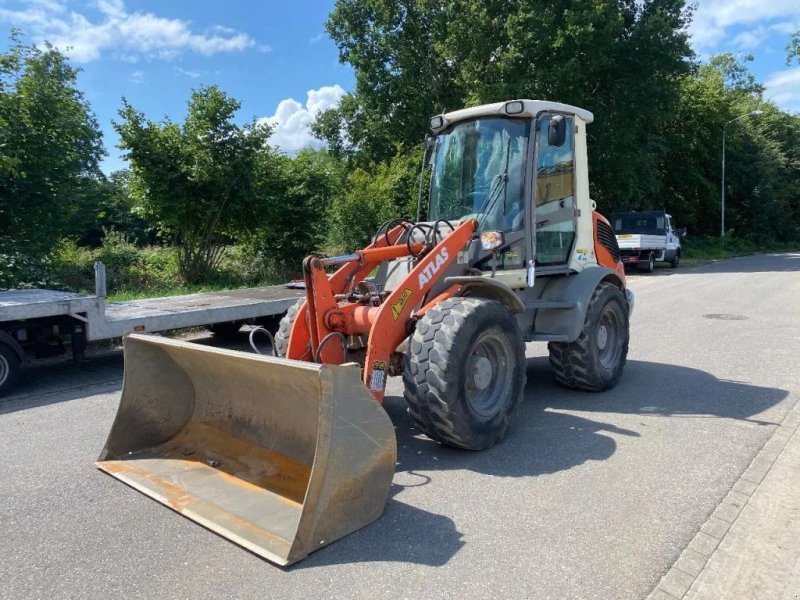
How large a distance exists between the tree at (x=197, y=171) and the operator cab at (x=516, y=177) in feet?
31.2

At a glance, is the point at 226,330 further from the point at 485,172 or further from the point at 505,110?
the point at 505,110

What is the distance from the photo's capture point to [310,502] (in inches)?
127

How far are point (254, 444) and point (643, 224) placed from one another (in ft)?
76.7

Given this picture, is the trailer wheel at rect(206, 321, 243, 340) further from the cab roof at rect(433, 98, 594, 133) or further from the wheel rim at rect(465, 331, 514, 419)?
the wheel rim at rect(465, 331, 514, 419)

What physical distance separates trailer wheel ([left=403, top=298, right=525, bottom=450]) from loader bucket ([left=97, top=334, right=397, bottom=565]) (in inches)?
30.5

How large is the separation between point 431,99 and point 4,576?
25.1 metres

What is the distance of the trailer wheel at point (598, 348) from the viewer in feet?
20.4

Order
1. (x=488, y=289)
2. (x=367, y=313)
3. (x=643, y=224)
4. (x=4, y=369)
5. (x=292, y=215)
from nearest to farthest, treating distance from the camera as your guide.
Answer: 1. (x=367, y=313)
2. (x=488, y=289)
3. (x=4, y=369)
4. (x=292, y=215)
5. (x=643, y=224)

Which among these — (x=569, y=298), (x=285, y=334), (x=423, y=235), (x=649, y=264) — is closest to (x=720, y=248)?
(x=649, y=264)

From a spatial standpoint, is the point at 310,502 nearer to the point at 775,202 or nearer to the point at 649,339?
the point at 649,339

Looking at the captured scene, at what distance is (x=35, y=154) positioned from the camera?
11977 mm

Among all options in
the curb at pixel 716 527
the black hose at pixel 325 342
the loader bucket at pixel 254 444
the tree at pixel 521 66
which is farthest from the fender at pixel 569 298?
the tree at pixel 521 66

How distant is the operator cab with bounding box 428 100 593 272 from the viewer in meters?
5.78

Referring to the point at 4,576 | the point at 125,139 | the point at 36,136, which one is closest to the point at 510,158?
the point at 4,576
